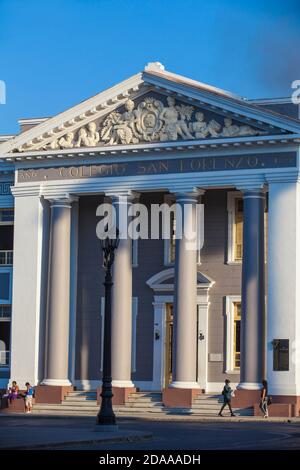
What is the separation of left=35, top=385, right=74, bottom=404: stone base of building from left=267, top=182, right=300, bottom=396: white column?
8.36m

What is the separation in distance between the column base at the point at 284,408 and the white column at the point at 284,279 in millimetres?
208

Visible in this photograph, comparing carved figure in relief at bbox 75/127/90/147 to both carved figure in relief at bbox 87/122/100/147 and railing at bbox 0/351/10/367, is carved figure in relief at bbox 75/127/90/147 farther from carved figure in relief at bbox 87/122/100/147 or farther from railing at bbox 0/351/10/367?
railing at bbox 0/351/10/367

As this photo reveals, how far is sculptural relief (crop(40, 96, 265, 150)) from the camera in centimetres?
4144

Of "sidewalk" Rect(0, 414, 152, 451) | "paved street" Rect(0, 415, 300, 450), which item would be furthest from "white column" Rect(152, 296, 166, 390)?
"sidewalk" Rect(0, 414, 152, 451)

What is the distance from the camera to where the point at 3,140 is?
153 feet

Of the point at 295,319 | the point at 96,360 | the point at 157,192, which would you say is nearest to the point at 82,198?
the point at 157,192

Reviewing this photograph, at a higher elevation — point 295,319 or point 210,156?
point 210,156

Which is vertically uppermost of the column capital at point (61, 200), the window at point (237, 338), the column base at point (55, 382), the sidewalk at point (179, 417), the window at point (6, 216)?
the column capital at point (61, 200)

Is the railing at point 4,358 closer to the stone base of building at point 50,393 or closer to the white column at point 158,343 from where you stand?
the stone base of building at point 50,393

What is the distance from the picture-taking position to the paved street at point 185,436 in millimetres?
23641

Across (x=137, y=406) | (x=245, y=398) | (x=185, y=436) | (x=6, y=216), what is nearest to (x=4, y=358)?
(x=6, y=216)

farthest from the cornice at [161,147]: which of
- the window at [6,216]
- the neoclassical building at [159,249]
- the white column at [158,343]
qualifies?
the white column at [158,343]
